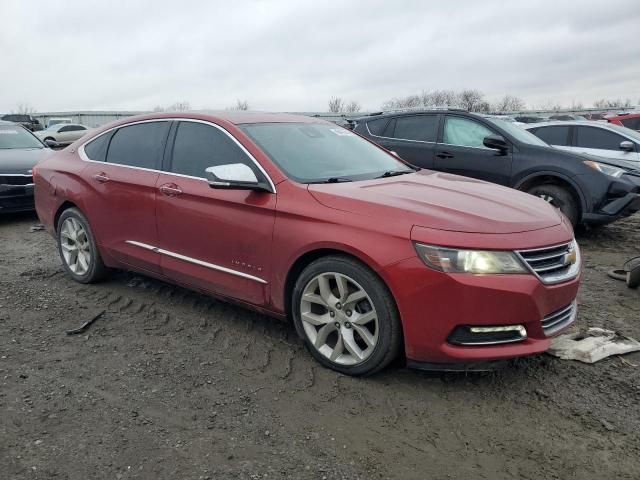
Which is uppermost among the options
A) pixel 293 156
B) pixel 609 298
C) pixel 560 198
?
pixel 293 156

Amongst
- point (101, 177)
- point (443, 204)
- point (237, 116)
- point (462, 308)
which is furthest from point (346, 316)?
point (101, 177)

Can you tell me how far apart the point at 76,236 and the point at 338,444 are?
3.45 meters

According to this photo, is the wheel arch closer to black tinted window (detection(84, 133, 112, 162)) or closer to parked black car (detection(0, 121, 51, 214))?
black tinted window (detection(84, 133, 112, 162))

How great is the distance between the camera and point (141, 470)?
242 centimetres

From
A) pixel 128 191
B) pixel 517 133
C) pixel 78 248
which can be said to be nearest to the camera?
pixel 128 191

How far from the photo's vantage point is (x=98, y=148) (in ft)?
16.1

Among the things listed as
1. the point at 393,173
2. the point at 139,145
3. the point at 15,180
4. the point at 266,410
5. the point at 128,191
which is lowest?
the point at 266,410

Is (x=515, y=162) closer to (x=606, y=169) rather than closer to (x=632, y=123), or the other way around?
(x=606, y=169)

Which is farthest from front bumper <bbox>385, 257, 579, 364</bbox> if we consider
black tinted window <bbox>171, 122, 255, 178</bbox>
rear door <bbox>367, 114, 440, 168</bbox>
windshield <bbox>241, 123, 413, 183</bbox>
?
rear door <bbox>367, 114, 440, 168</bbox>

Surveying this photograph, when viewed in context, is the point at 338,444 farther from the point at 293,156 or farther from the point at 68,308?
the point at 68,308

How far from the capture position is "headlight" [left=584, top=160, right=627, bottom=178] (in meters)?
6.82

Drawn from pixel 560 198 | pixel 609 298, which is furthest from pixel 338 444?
pixel 560 198

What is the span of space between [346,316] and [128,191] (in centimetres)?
220

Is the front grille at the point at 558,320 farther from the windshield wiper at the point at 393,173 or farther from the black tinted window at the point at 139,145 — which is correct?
the black tinted window at the point at 139,145
